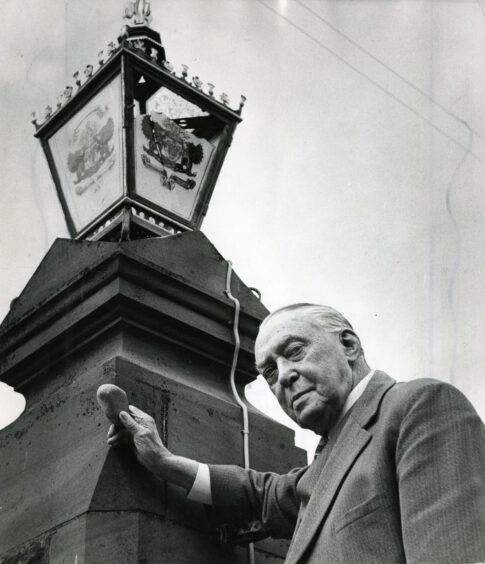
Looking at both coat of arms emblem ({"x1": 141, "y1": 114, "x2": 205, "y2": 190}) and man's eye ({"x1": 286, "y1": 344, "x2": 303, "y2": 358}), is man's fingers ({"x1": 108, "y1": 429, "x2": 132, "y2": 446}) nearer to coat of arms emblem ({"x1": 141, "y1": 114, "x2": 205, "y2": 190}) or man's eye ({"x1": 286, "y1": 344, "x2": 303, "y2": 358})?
man's eye ({"x1": 286, "y1": 344, "x2": 303, "y2": 358})

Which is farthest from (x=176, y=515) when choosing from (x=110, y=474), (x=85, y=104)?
(x=85, y=104)

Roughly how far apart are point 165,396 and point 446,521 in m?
1.66

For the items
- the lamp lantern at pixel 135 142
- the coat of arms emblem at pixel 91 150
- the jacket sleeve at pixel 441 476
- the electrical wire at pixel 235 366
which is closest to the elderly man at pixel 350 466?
the jacket sleeve at pixel 441 476

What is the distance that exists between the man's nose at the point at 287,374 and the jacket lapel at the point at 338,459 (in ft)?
0.81

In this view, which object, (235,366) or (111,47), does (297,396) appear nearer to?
(235,366)

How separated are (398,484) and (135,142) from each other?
2.69 meters

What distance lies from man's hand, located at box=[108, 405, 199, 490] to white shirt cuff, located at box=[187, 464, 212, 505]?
0.02m

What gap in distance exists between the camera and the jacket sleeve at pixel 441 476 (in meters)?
3.68

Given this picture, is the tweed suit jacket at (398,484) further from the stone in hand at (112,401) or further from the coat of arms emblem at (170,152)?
the coat of arms emblem at (170,152)

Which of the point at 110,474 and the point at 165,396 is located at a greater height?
the point at 165,396

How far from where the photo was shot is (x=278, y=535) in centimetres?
471

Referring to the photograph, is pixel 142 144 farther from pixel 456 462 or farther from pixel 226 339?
pixel 456 462

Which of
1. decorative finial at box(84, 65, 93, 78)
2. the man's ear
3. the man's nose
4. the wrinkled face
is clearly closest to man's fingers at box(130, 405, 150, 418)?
the wrinkled face

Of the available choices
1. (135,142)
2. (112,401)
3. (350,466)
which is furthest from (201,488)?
(135,142)
